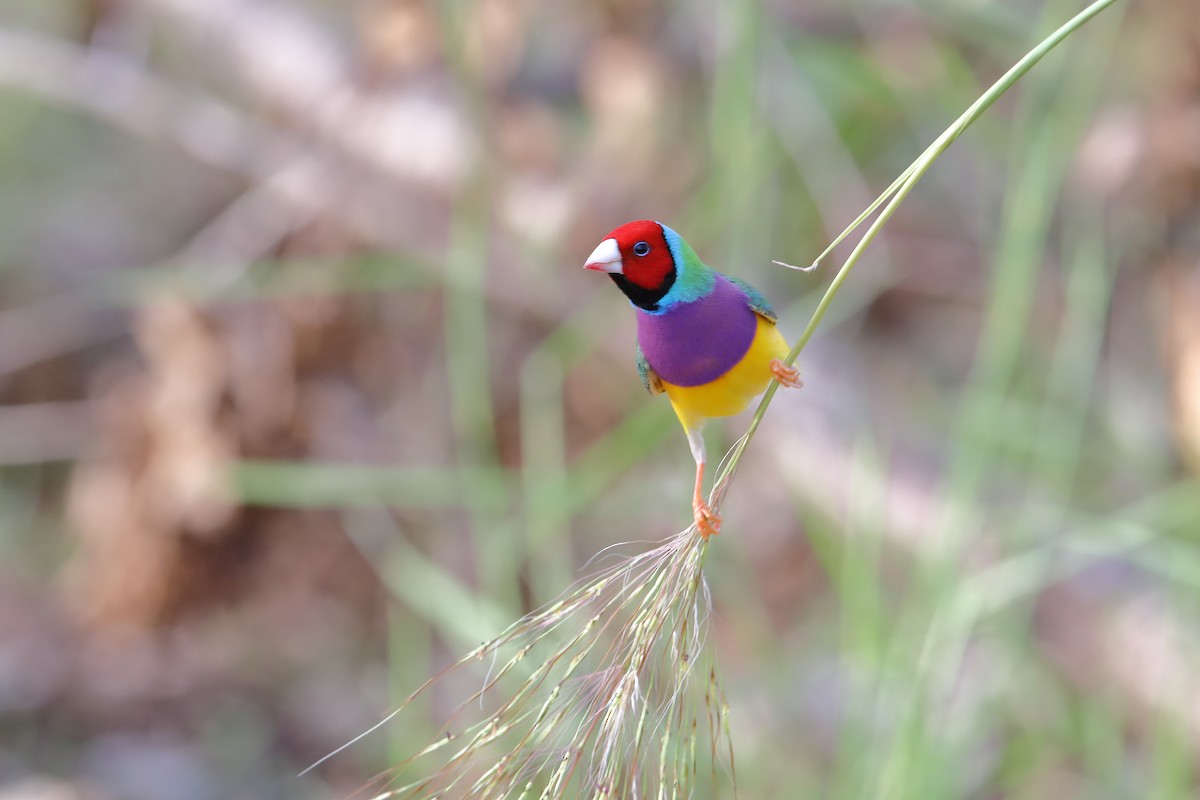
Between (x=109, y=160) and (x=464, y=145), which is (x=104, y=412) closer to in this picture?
(x=464, y=145)

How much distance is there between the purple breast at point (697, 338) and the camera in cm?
102

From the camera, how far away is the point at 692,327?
3.40ft

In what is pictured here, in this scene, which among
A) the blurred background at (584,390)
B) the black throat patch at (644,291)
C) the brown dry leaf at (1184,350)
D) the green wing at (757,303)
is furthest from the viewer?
the brown dry leaf at (1184,350)

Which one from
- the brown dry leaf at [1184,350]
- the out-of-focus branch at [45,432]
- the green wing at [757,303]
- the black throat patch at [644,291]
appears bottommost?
the brown dry leaf at [1184,350]

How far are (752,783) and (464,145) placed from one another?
177 centimetres

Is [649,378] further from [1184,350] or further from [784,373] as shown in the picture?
[1184,350]

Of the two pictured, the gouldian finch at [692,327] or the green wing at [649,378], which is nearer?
the gouldian finch at [692,327]

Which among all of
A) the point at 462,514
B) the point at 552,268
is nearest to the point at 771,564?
the point at 462,514

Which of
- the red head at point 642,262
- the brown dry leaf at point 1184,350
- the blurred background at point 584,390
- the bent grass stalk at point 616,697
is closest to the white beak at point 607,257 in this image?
the red head at point 642,262

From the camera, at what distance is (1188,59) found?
2623 mm

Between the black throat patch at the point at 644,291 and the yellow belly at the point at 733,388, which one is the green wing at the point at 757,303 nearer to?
the yellow belly at the point at 733,388

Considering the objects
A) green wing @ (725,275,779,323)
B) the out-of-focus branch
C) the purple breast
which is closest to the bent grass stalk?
the purple breast

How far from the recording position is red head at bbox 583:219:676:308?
98cm

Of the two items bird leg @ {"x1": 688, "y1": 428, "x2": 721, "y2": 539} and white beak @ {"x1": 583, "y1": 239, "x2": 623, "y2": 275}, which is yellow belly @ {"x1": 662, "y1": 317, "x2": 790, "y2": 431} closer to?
bird leg @ {"x1": 688, "y1": 428, "x2": 721, "y2": 539}
